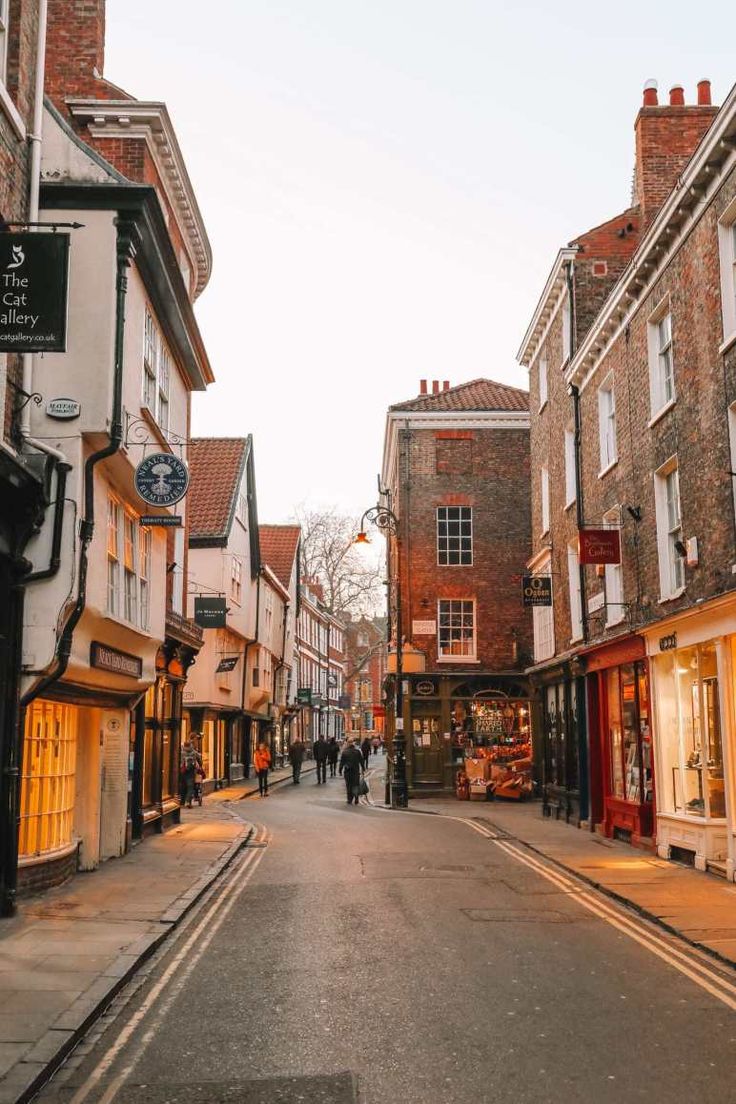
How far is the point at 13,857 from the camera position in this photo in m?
11.1

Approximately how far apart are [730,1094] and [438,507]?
31.2 m

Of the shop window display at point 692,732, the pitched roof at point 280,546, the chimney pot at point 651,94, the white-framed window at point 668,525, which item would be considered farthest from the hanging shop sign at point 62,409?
the pitched roof at point 280,546

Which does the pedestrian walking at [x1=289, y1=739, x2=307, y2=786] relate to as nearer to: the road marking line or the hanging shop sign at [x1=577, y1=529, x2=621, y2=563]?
the hanging shop sign at [x1=577, y1=529, x2=621, y2=563]

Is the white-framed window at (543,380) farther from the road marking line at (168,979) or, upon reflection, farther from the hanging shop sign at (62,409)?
the hanging shop sign at (62,409)

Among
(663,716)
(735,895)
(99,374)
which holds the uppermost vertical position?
(99,374)

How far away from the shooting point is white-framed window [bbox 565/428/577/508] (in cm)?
2366

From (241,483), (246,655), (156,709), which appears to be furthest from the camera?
(246,655)

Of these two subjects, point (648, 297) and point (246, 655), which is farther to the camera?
point (246, 655)

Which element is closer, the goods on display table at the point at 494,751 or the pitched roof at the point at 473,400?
the goods on display table at the point at 494,751

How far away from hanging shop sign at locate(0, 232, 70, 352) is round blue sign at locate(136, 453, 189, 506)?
4136mm

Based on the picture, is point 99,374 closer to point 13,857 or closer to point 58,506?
point 58,506

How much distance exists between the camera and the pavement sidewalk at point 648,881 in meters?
10.4

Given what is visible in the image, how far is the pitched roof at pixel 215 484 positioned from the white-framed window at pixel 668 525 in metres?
21.1

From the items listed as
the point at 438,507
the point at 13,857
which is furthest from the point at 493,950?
the point at 438,507
